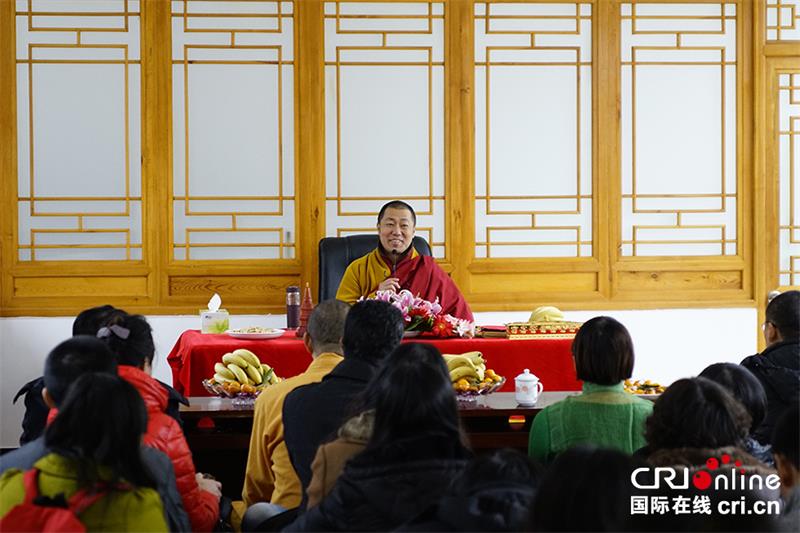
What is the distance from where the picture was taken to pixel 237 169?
5.23 m

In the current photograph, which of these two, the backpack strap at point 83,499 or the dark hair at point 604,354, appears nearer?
the backpack strap at point 83,499

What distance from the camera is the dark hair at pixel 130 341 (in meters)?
2.48

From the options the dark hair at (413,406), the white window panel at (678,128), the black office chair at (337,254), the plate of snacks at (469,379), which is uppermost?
the white window panel at (678,128)

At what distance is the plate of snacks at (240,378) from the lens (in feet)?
10.3

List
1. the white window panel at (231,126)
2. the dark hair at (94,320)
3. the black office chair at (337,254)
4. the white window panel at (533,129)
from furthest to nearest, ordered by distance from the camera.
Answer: the white window panel at (533,129) → the white window panel at (231,126) → the black office chair at (337,254) → the dark hair at (94,320)

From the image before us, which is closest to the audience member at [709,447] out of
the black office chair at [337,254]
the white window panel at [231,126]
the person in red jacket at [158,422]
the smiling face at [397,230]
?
the person in red jacket at [158,422]

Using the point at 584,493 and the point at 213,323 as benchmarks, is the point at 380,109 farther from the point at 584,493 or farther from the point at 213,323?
the point at 584,493

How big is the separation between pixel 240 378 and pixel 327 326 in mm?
635

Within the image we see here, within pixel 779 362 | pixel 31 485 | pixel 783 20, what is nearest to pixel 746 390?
pixel 779 362

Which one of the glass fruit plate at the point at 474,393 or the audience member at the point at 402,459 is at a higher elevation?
the audience member at the point at 402,459

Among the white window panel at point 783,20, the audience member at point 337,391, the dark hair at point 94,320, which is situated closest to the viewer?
the audience member at point 337,391

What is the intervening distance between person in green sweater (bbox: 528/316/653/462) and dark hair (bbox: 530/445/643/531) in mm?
1003

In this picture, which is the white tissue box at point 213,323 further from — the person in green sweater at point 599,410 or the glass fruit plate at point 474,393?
the person in green sweater at point 599,410

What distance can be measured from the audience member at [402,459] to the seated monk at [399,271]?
8.78ft
